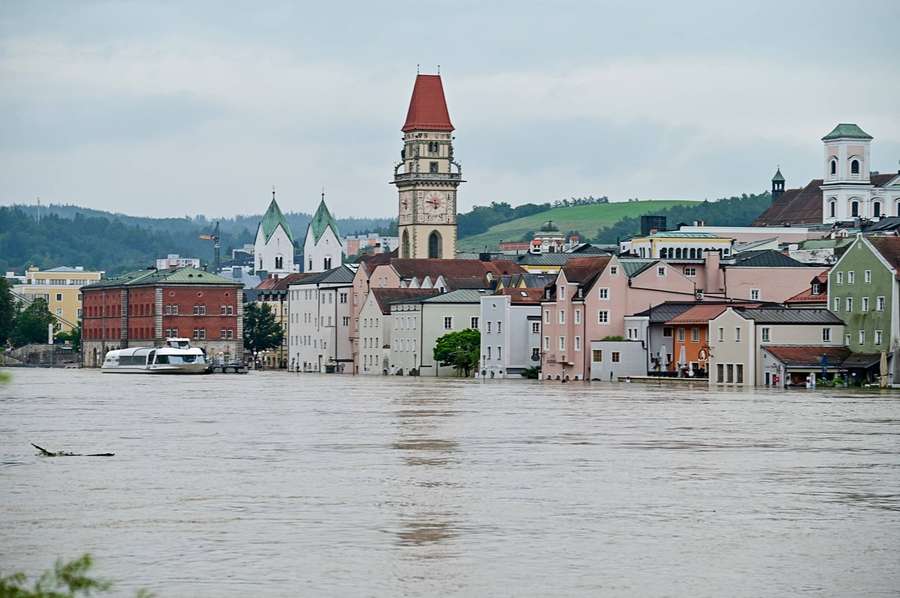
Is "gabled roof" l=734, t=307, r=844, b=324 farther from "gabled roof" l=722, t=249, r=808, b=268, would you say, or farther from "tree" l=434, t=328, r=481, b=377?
"tree" l=434, t=328, r=481, b=377

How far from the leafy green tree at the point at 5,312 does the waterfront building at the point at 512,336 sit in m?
80.7

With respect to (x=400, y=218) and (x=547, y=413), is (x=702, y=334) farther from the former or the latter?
(x=400, y=218)

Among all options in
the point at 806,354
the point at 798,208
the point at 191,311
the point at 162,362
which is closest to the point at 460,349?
the point at 162,362

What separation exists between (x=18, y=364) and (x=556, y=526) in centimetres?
16432

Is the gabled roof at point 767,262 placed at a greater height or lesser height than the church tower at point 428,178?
lesser

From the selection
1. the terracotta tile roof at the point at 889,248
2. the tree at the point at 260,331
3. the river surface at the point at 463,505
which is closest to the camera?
the river surface at the point at 463,505

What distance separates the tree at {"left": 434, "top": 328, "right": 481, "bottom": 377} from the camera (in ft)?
411

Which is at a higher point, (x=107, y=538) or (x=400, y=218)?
(x=400, y=218)

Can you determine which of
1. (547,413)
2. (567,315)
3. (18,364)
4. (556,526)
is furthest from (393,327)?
(556,526)

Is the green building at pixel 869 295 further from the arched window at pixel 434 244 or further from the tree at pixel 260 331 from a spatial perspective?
the tree at pixel 260 331

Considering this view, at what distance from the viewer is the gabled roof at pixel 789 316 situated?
9609 centimetres

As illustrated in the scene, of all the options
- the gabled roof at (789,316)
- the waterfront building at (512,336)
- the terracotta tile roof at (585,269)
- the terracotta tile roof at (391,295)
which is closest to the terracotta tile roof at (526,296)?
the waterfront building at (512,336)

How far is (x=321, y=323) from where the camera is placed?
16125 centimetres

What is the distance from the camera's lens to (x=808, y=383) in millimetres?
93000
